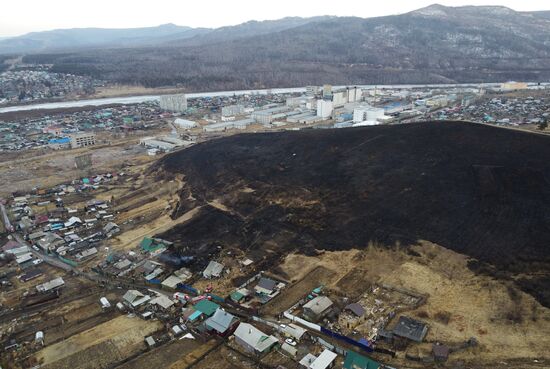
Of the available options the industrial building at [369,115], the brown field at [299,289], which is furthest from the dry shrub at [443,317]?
the industrial building at [369,115]

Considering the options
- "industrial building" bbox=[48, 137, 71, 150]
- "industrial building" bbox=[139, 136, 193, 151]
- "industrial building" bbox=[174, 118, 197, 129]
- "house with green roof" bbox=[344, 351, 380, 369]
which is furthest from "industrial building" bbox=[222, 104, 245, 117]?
"house with green roof" bbox=[344, 351, 380, 369]

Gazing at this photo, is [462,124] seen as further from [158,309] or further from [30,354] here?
[30,354]

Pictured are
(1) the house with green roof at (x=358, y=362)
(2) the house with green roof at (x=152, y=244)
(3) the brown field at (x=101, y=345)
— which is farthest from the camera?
(2) the house with green roof at (x=152, y=244)

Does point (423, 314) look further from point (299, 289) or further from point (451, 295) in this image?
point (299, 289)

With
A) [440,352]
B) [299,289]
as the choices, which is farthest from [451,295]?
[299,289]

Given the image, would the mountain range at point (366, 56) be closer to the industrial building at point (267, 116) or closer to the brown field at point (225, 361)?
the industrial building at point (267, 116)

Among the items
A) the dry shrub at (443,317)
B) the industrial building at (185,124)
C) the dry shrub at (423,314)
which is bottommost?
the dry shrub at (423,314)
